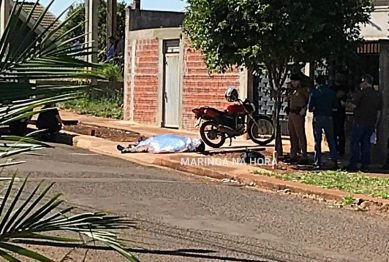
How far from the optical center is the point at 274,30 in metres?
14.3

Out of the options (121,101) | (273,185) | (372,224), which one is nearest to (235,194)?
(273,185)

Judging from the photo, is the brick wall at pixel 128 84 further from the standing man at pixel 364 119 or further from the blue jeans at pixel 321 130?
the standing man at pixel 364 119

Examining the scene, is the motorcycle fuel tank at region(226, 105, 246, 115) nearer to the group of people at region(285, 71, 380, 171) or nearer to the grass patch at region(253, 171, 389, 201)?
the group of people at region(285, 71, 380, 171)

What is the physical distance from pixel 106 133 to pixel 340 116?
7951mm

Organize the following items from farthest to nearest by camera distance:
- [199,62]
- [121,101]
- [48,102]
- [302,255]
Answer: [121,101] < [199,62] < [302,255] < [48,102]

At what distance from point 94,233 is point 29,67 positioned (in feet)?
2.35

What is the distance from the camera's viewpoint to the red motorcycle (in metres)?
18.2

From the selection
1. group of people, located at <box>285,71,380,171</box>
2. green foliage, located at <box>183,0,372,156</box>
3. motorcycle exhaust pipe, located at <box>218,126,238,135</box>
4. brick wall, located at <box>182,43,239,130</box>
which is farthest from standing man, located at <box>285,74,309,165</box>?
brick wall, located at <box>182,43,239,130</box>

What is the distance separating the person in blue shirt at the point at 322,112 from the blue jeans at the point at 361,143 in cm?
35

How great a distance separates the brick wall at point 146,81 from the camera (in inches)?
966

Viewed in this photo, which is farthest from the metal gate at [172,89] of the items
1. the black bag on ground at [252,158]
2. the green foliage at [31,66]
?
the green foliage at [31,66]

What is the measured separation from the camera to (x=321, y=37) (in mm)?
14859

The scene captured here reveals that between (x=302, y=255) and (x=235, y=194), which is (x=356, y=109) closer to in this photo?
(x=235, y=194)

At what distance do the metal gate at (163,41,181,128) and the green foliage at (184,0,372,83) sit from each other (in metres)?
7.72
